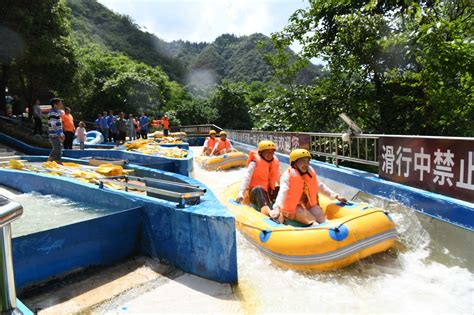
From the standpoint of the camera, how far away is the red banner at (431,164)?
409cm

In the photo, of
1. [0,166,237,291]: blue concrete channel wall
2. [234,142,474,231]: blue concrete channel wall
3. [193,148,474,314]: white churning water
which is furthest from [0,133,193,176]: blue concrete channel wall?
[193,148,474,314]: white churning water

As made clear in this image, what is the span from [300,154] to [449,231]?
2057 millimetres

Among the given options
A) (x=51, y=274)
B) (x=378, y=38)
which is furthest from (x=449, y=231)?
(x=378, y=38)

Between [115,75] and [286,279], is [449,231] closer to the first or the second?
[286,279]

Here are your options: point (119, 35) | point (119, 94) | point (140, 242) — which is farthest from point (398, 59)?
point (119, 35)

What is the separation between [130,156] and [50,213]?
17.3ft

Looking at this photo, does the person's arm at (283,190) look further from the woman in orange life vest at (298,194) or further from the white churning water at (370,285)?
the white churning water at (370,285)

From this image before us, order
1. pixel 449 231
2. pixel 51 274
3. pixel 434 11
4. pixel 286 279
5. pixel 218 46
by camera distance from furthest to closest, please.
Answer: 1. pixel 218 46
2. pixel 434 11
3. pixel 449 231
4. pixel 286 279
5. pixel 51 274

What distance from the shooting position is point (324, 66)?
12375 millimetres

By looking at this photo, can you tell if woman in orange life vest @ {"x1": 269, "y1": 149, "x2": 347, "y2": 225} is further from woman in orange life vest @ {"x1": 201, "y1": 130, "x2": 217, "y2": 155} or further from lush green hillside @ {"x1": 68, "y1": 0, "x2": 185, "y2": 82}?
lush green hillside @ {"x1": 68, "y1": 0, "x2": 185, "y2": 82}

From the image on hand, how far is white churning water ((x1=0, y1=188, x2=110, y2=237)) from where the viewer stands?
177 inches

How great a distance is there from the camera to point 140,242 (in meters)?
3.98

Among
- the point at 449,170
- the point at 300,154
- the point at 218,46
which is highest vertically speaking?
the point at 218,46

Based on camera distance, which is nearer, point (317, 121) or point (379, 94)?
point (379, 94)
